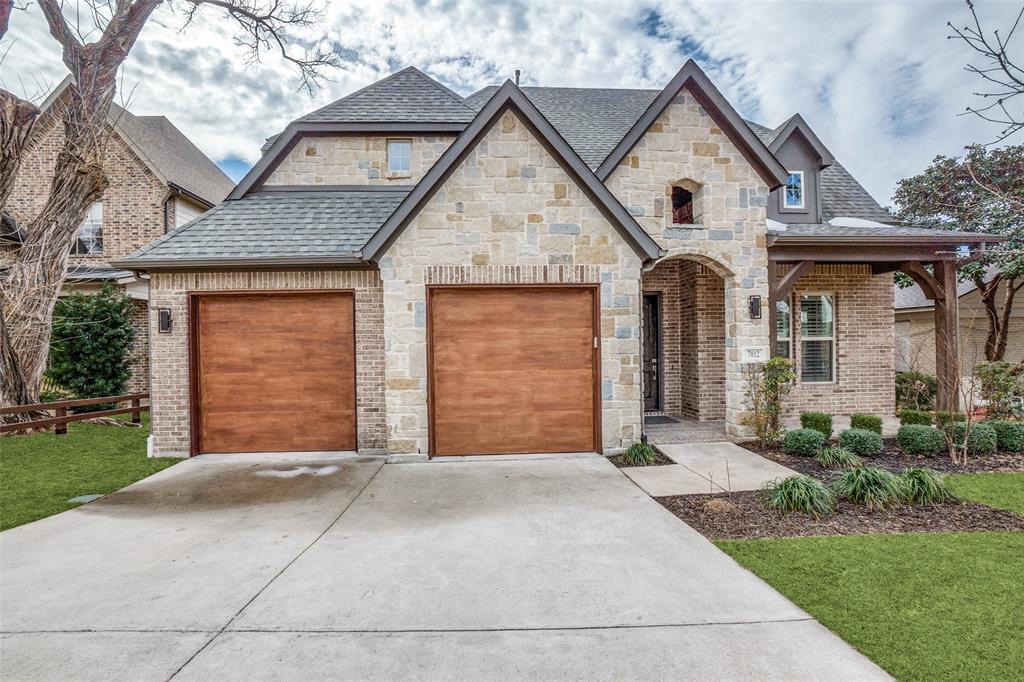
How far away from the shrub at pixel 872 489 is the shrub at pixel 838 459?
1.13 m

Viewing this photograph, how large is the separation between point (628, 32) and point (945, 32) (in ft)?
34.1

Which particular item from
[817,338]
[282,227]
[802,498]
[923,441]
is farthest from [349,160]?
[923,441]

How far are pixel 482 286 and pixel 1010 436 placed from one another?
845 centimetres

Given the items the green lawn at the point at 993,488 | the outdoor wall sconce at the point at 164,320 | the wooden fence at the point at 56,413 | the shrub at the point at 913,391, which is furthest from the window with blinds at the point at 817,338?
the wooden fence at the point at 56,413

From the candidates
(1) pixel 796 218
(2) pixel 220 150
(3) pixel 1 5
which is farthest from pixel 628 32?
(2) pixel 220 150

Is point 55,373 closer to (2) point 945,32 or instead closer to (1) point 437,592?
(1) point 437,592

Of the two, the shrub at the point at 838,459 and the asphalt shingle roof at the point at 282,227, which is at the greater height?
the asphalt shingle roof at the point at 282,227

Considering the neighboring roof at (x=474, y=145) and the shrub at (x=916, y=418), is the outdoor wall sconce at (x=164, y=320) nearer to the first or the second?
the neighboring roof at (x=474, y=145)

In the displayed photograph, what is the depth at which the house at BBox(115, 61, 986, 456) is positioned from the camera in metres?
7.09

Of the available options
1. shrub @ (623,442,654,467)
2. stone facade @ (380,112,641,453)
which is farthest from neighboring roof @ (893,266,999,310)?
stone facade @ (380,112,641,453)

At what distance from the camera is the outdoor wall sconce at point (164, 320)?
757 centimetres

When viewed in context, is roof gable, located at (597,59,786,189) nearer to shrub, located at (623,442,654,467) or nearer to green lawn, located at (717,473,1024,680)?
shrub, located at (623,442,654,467)

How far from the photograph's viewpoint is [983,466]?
6.59 metres


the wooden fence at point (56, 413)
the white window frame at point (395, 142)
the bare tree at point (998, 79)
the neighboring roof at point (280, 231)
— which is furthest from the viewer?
the white window frame at point (395, 142)
